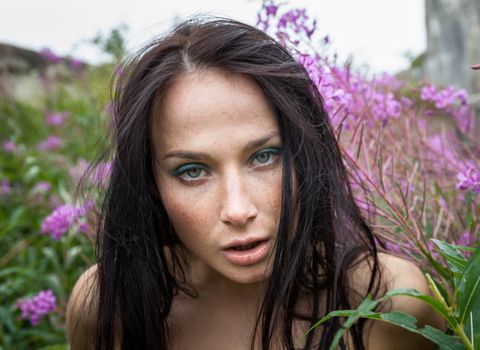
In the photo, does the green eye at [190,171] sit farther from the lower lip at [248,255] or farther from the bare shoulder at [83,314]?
the bare shoulder at [83,314]

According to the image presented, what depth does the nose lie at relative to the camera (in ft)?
4.91

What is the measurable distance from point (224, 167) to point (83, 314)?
2.56ft

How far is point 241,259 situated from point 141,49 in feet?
2.41

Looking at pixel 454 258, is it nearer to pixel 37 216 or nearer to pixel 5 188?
pixel 37 216

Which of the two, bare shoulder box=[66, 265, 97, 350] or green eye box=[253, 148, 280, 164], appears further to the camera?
bare shoulder box=[66, 265, 97, 350]

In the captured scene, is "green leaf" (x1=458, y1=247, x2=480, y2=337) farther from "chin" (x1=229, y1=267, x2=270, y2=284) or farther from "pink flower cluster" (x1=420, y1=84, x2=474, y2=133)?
"pink flower cluster" (x1=420, y1=84, x2=474, y2=133)

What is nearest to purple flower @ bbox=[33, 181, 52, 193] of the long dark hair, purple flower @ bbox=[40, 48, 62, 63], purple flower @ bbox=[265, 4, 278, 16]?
the long dark hair

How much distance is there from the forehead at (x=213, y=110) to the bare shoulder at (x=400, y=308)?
0.53m

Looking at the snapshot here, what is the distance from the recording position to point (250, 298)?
1.94 m

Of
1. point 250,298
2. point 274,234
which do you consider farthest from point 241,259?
point 250,298

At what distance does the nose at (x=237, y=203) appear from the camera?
4.91 ft

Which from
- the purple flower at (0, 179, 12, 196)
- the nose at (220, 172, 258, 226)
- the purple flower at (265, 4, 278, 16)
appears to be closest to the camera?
the nose at (220, 172, 258, 226)

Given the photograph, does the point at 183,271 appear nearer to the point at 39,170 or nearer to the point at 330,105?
the point at 330,105

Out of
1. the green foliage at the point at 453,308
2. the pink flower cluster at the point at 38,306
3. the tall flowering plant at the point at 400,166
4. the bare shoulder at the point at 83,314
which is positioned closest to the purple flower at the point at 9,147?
the pink flower cluster at the point at 38,306
